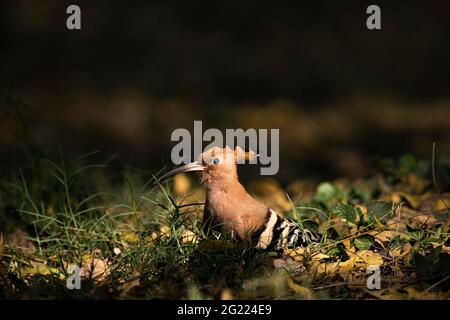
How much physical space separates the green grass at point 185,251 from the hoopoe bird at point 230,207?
82mm

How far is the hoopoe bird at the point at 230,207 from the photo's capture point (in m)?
3.37

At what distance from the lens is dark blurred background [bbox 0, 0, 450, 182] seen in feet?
25.7

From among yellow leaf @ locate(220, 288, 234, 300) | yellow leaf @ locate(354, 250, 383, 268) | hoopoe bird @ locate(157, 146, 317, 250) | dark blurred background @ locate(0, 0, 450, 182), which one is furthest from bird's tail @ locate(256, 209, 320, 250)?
dark blurred background @ locate(0, 0, 450, 182)

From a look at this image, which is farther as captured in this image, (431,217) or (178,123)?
(178,123)

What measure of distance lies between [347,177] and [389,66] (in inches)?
166

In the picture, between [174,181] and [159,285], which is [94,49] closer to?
[174,181]

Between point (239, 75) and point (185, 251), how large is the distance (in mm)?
6749

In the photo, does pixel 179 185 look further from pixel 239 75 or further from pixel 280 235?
pixel 239 75

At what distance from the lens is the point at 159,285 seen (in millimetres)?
3191

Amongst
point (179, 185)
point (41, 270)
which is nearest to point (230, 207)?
point (41, 270)

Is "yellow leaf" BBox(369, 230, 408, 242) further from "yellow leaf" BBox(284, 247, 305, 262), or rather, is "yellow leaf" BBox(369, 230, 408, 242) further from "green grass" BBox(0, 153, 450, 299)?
"yellow leaf" BBox(284, 247, 305, 262)

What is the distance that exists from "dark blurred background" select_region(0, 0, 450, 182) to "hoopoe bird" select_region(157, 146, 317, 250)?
3.05m

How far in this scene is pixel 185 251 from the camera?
3.45m

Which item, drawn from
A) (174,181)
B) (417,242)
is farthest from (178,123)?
(417,242)
